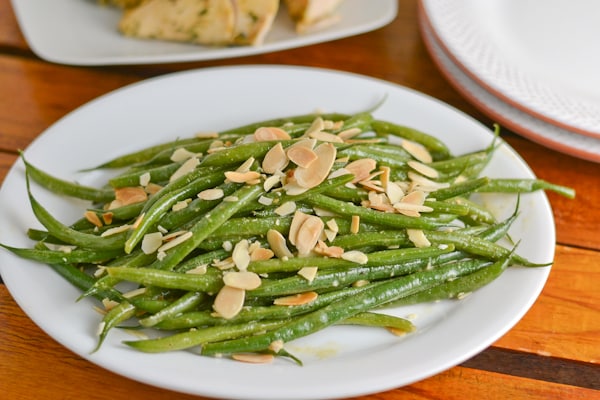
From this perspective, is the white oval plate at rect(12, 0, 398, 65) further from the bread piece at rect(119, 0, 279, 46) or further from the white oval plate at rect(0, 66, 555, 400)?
the white oval plate at rect(0, 66, 555, 400)

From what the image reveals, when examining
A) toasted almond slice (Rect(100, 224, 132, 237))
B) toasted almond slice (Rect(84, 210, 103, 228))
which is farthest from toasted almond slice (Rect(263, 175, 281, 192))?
toasted almond slice (Rect(84, 210, 103, 228))

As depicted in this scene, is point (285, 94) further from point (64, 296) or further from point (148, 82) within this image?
point (64, 296)

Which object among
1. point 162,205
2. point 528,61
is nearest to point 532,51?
point 528,61

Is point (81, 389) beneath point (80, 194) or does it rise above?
beneath

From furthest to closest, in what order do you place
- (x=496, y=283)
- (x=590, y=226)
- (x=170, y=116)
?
(x=170, y=116) → (x=590, y=226) → (x=496, y=283)

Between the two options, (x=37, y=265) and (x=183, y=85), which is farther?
(x=183, y=85)

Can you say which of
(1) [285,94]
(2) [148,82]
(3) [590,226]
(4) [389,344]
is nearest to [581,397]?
(4) [389,344]

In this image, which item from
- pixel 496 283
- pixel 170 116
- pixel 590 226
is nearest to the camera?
pixel 496 283
